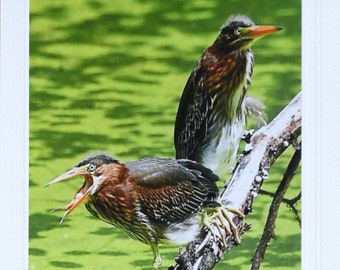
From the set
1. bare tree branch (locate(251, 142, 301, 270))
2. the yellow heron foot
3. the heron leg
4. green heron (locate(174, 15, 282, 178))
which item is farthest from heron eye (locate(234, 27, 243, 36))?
the heron leg

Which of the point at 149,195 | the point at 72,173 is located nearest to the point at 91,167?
the point at 72,173

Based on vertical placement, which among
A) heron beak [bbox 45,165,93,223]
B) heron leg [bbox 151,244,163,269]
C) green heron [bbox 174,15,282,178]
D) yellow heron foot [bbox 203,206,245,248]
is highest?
green heron [bbox 174,15,282,178]

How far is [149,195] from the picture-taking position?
1858mm

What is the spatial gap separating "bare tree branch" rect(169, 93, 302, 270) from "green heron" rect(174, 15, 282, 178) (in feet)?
0.17

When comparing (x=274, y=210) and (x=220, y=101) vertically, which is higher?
(x=220, y=101)

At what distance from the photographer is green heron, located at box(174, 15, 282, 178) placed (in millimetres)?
1869

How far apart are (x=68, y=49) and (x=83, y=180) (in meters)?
0.41

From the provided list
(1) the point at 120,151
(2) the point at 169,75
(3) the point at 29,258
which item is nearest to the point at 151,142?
(1) the point at 120,151

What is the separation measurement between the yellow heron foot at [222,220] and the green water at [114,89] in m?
0.05

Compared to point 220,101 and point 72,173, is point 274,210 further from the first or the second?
point 72,173

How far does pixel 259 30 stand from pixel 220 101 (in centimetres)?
24

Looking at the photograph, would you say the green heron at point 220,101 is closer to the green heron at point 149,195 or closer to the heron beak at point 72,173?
the green heron at point 149,195

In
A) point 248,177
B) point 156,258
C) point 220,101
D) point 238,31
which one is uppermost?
point 238,31

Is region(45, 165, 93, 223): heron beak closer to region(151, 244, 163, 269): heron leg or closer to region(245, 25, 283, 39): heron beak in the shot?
region(151, 244, 163, 269): heron leg
